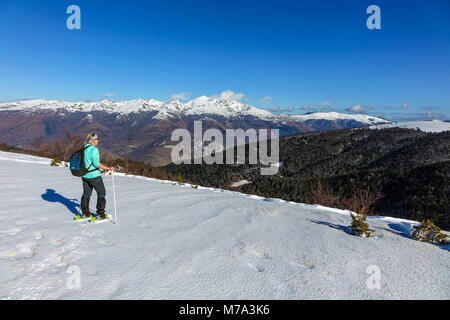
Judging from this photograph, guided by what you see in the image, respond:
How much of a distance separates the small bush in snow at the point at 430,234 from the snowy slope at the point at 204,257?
441 mm

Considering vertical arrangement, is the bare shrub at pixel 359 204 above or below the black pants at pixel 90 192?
below

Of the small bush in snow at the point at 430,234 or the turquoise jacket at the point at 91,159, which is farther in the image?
the turquoise jacket at the point at 91,159

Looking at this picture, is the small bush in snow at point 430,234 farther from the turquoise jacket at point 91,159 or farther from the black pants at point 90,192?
the turquoise jacket at point 91,159

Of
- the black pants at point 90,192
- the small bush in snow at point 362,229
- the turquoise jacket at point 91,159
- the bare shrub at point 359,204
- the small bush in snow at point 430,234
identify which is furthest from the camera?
the bare shrub at point 359,204

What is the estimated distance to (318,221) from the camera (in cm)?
604

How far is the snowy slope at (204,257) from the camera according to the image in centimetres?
288

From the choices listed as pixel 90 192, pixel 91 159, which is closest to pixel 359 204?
pixel 90 192

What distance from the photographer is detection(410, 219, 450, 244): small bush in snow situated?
483 centimetres

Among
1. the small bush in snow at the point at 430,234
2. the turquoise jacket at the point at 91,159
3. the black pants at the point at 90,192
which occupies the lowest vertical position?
the small bush in snow at the point at 430,234

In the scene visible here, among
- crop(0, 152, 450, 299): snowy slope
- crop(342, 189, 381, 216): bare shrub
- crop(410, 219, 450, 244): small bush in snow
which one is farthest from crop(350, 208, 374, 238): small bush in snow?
crop(342, 189, 381, 216): bare shrub

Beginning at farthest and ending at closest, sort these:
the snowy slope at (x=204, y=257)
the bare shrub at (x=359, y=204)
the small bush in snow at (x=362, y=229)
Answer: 1. the bare shrub at (x=359, y=204)
2. the small bush in snow at (x=362, y=229)
3. the snowy slope at (x=204, y=257)

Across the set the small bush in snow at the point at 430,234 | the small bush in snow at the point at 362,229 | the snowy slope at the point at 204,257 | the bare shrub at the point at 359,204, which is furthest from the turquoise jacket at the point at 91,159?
the bare shrub at the point at 359,204
